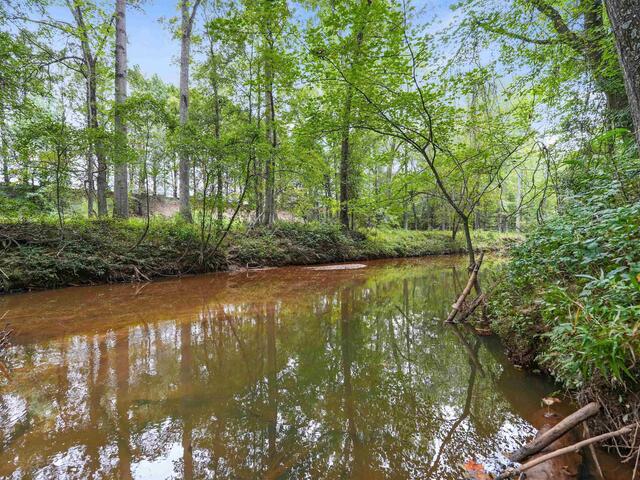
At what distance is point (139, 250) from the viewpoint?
884 centimetres

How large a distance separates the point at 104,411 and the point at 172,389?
0.52 m

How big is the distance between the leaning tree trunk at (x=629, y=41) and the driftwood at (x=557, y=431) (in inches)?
78.8

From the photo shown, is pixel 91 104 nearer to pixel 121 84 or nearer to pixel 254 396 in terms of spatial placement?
pixel 121 84

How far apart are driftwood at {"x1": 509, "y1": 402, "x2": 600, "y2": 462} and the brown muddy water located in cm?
21

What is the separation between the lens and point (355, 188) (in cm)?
1584

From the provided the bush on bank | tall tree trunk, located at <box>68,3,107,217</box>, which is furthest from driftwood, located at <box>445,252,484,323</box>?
tall tree trunk, located at <box>68,3,107,217</box>

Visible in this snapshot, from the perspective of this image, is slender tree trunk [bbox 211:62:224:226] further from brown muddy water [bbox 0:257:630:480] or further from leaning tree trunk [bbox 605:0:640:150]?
leaning tree trunk [bbox 605:0:640:150]

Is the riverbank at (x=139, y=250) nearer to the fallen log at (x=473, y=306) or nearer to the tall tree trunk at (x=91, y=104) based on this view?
the tall tree trunk at (x=91, y=104)

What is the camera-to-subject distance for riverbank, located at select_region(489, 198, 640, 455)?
1734 mm

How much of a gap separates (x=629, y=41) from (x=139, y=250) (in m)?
10.4

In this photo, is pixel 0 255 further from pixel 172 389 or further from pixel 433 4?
pixel 433 4

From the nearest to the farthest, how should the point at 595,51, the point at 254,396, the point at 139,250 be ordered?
1. the point at 254,396
2. the point at 595,51
3. the point at 139,250

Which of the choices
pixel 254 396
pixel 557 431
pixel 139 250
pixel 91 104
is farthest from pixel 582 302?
pixel 91 104

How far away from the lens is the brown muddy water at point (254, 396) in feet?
6.15
